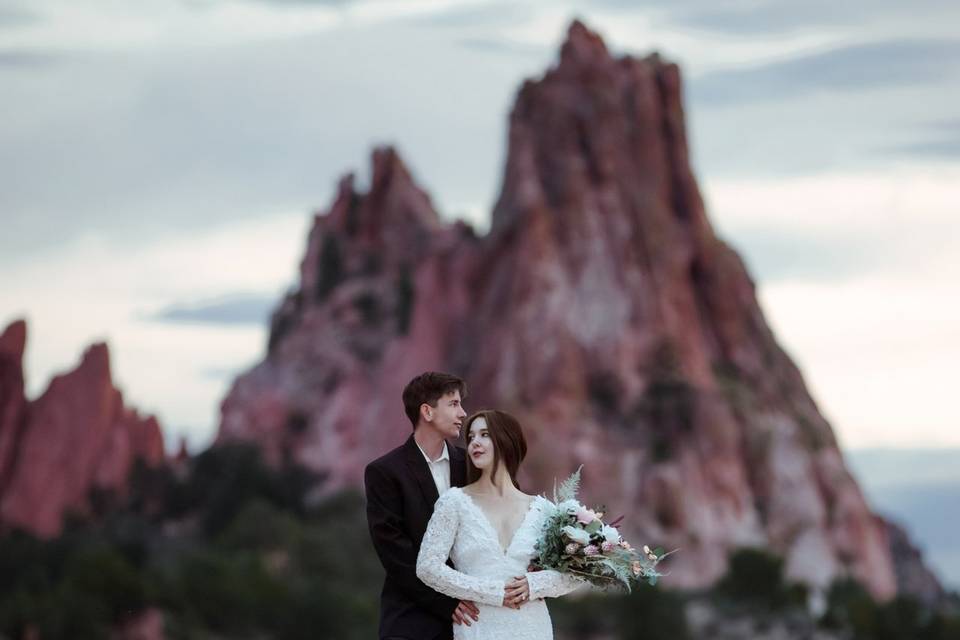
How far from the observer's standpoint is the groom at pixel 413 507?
11719 millimetres

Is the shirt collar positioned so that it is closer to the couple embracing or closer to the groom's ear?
the couple embracing

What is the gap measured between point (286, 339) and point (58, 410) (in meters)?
11.6

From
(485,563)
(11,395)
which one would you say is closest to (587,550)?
(485,563)

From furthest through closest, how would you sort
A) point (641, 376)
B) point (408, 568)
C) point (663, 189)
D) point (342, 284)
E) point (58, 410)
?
point (342, 284)
point (58, 410)
point (663, 189)
point (641, 376)
point (408, 568)

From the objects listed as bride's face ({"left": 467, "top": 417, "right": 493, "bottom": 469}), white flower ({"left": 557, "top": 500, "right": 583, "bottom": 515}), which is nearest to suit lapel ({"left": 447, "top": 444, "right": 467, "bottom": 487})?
bride's face ({"left": 467, "top": 417, "right": 493, "bottom": 469})

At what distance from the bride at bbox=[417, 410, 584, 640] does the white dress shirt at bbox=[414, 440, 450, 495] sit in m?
0.40

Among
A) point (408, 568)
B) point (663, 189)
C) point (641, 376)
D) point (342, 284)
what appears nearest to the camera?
point (408, 568)

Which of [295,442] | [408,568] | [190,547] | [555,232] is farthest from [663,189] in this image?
[408,568]

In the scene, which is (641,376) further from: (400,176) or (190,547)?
(400,176)

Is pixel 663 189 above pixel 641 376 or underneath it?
above

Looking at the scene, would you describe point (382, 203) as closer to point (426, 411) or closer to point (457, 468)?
point (457, 468)

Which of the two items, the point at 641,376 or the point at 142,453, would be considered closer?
the point at 641,376

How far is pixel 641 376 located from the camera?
8625 cm

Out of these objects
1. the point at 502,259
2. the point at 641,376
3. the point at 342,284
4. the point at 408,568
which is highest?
the point at 342,284
